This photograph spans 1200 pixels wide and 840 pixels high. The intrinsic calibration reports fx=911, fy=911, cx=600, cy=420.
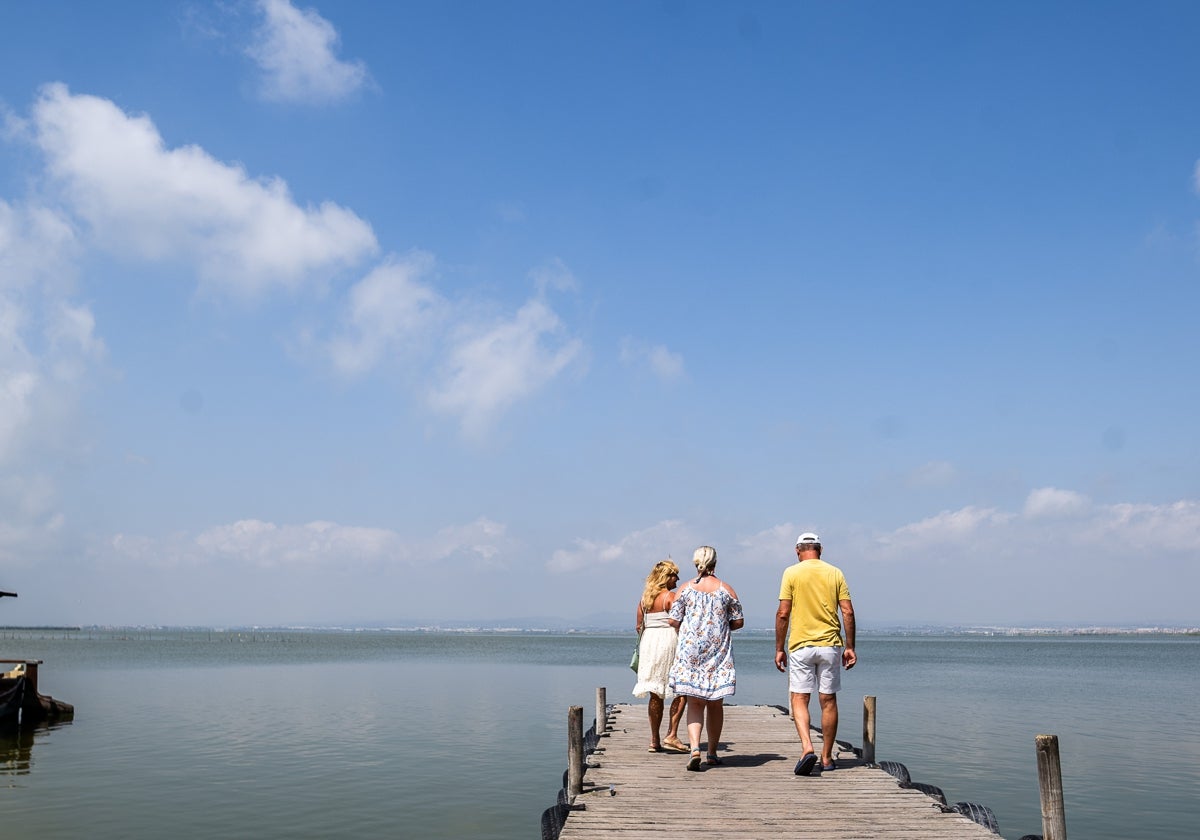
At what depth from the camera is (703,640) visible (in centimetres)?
1019

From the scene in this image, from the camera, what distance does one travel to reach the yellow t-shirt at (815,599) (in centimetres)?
972

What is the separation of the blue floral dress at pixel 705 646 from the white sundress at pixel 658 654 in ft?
2.18

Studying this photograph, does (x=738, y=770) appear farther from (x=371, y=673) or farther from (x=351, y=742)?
(x=371, y=673)

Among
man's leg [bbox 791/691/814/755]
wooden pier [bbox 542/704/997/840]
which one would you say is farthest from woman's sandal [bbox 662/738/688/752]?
man's leg [bbox 791/691/814/755]

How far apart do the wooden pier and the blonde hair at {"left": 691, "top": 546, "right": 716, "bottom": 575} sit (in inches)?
88.7

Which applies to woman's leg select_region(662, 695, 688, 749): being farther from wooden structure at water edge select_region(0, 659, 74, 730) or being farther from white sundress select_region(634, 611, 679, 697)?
wooden structure at water edge select_region(0, 659, 74, 730)

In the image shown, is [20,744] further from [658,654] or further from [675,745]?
Result: [658,654]

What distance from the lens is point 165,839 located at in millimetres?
13281

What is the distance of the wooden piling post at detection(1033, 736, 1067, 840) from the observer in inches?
299

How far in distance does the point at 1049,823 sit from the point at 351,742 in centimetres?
1863

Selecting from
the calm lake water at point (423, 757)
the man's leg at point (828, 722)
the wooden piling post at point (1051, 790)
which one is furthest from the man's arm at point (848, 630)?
the calm lake water at point (423, 757)

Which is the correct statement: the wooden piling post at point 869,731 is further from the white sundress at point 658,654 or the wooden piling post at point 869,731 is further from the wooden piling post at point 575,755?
the wooden piling post at point 575,755

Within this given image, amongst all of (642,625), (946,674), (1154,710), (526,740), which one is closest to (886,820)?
(642,625)

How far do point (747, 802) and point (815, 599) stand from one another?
222 centimetres
